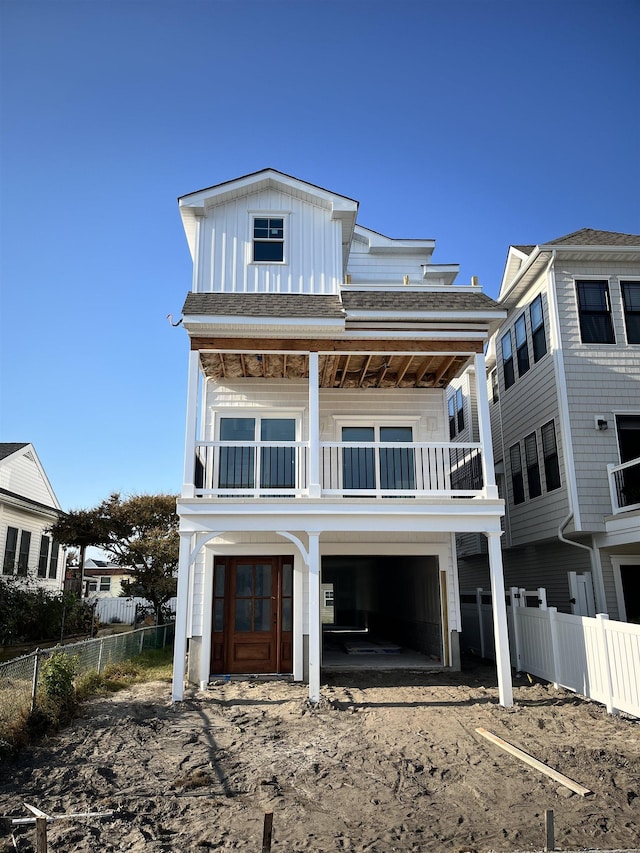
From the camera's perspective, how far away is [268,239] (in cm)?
1295

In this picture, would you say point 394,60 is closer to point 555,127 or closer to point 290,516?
point 555,127

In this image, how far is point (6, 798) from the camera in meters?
5.44

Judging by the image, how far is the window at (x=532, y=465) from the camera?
1445 cm

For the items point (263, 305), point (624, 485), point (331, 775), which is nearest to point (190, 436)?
point (263, 305)

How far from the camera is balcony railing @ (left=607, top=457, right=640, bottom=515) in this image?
1192 centimetres

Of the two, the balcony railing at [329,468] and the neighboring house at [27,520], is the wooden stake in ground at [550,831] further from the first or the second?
the neighboring house at [27,520]

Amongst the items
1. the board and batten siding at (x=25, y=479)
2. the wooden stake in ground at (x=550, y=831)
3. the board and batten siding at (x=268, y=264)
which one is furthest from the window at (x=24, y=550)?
the wooden stake in ground at (x=550, y=831)

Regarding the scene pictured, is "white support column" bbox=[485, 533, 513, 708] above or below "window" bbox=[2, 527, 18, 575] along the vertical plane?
below

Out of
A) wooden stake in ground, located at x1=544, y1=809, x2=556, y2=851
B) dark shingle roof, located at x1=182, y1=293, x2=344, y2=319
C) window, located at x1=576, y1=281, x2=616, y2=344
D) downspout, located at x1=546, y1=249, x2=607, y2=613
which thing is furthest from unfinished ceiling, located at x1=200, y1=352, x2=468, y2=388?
wooden stake in ground, located at x1=544, y1=809, x2=556, y2=851

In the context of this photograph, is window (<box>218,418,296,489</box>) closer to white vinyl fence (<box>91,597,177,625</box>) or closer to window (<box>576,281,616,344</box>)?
window (<box>576,281,616,344</box>)

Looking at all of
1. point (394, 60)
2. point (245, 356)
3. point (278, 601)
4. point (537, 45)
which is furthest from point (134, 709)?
point (537, 45)

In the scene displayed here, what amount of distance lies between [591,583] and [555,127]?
31.8 feet

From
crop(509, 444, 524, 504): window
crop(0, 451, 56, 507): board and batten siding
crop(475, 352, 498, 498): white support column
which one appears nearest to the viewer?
crop(475, 352, 498, 498): white support column

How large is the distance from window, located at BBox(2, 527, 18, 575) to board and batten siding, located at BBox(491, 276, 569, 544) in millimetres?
16207
